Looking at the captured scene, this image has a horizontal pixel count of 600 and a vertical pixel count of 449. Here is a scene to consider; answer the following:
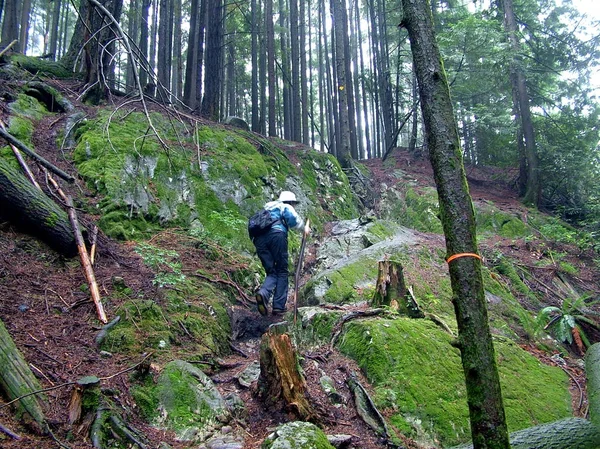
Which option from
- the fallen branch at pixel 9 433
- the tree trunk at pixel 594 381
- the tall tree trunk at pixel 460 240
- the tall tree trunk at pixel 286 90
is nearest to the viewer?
the fallen branch at pixel 9 433

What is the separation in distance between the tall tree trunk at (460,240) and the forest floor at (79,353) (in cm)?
129

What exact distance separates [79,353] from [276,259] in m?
3.77

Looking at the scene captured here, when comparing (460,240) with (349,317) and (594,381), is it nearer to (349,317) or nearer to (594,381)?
(349,317)

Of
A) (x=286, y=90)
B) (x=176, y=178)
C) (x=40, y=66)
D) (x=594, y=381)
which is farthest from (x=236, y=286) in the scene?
(x=286, y=90)

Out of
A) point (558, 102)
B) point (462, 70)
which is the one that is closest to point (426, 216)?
point (462, 70)

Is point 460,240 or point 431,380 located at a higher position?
point 460,240

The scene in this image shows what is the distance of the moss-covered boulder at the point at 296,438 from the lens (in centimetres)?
302

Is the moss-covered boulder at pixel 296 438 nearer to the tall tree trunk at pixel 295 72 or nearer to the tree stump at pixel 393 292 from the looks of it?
the tree stump at pixel 393 292

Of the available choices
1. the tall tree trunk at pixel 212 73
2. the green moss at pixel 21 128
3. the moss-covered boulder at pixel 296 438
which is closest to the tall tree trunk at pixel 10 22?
the tall tree trunk at pixel 212 73

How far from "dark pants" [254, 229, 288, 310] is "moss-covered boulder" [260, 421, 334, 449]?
12.6ft

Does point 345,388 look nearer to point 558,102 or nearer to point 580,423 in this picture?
point 580,423

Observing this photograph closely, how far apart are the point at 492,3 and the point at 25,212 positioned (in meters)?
20.4

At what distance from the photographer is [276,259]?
7203 mm

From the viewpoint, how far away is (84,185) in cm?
721
